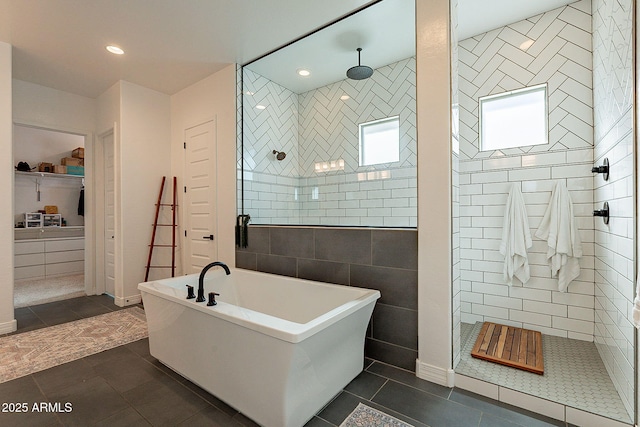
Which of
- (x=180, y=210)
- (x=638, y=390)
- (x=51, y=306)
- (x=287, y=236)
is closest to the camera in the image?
(x=638, y=390)

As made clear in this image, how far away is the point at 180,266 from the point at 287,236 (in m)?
2.12

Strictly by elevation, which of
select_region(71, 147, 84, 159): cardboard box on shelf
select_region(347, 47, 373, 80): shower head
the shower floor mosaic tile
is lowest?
the shower floor mosaic tile

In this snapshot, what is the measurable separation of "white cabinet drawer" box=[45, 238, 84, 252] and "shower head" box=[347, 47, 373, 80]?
20.3 feet


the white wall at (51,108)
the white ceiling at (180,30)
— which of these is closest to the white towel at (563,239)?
the white ceiling at (180,30)

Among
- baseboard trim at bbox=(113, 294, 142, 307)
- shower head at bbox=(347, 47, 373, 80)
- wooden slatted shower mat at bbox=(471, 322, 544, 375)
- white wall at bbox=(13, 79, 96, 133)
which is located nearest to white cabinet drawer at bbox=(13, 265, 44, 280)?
baseboard trim at bbox=(113, 294, 142, 307)

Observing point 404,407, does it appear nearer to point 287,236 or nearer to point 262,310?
point 262,310

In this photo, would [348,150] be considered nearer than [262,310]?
No

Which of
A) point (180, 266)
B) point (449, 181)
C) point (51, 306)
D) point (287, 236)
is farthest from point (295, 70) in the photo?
point (51, 306)

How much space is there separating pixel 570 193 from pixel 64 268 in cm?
787

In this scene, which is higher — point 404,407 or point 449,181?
point 449,181

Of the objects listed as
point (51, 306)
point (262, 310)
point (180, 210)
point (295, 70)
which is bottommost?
point (51, 306)

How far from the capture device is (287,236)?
2.96 metres

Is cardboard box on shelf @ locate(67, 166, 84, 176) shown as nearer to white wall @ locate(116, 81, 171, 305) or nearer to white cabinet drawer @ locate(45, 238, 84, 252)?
white cabinet drawer @ locate(45, 238, 84, 252)

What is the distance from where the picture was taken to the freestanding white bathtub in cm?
150
